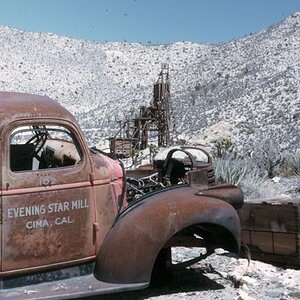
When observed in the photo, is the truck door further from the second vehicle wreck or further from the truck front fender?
the truck front fender

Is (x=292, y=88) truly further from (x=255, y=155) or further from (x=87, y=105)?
(x=87, y=105)

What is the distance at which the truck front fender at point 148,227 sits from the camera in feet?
15.4

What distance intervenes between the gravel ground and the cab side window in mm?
1342

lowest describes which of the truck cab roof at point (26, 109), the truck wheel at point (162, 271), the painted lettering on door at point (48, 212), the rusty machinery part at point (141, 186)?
the truck wheel at point (162, 271)

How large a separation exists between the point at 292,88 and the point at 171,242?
2375 cm

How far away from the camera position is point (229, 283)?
18.5ft

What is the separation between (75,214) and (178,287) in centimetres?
155

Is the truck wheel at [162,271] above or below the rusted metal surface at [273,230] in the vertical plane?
below

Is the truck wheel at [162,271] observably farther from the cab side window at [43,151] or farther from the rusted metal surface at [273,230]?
the cab side window at [43,151]

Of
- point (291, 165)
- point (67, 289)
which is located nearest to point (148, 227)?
point (67, 289)

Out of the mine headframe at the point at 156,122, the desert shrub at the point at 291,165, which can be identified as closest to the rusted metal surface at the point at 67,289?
the desert shrub at the point at 291,165

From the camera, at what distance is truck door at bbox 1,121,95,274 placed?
4.37m

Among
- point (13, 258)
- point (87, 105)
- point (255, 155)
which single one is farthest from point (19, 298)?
point (87, 105)

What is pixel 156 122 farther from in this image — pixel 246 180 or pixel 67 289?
pixel 67 289
